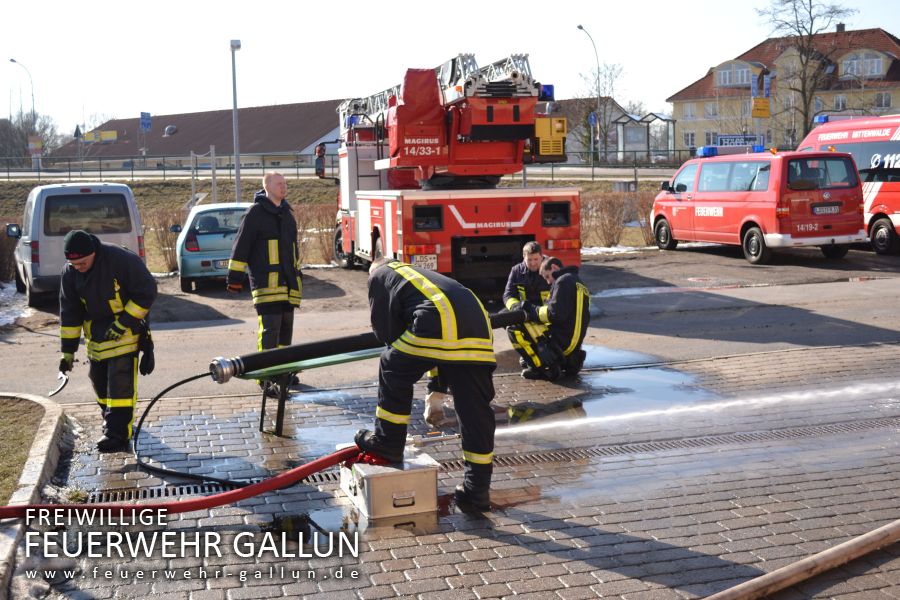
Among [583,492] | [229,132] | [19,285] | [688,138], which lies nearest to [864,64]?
[688,138]

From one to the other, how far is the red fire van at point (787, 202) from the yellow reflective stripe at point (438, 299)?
1291cm

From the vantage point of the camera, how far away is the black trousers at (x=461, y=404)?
551 centimetres

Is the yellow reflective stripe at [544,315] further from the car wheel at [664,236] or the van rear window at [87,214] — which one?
the car wheel at [664,236]

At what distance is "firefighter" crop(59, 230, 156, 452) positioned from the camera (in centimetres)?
677

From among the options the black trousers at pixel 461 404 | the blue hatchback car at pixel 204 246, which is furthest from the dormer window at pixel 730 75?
the black trousers at pixel 461 404

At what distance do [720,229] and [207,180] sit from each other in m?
35.1

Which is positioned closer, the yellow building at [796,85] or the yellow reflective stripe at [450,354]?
the yellow reflective stripe at [450,354]

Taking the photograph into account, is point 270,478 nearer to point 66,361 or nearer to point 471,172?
point 66,361

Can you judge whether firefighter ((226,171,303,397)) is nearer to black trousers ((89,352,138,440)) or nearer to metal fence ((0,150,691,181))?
black trousers ((89,352,138,440))

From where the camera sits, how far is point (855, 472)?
6.18m

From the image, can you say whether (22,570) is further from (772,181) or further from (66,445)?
(772,181)

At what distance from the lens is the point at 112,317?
686 centimetres

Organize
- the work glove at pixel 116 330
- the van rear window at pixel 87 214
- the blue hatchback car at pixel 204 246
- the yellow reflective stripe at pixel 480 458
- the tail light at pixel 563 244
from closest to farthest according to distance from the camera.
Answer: the yellow reflective stripe at pixel 480 458 < the work glove at pixel 116 330 < the tail light at pixel 563 244 < the van rear window at pixel 87 214 < the blue hatchback car at pixel 204 246

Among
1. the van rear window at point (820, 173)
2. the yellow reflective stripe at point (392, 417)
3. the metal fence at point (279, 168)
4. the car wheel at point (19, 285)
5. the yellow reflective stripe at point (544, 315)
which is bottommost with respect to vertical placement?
the yellow reflective stripe at point (392, 417)
